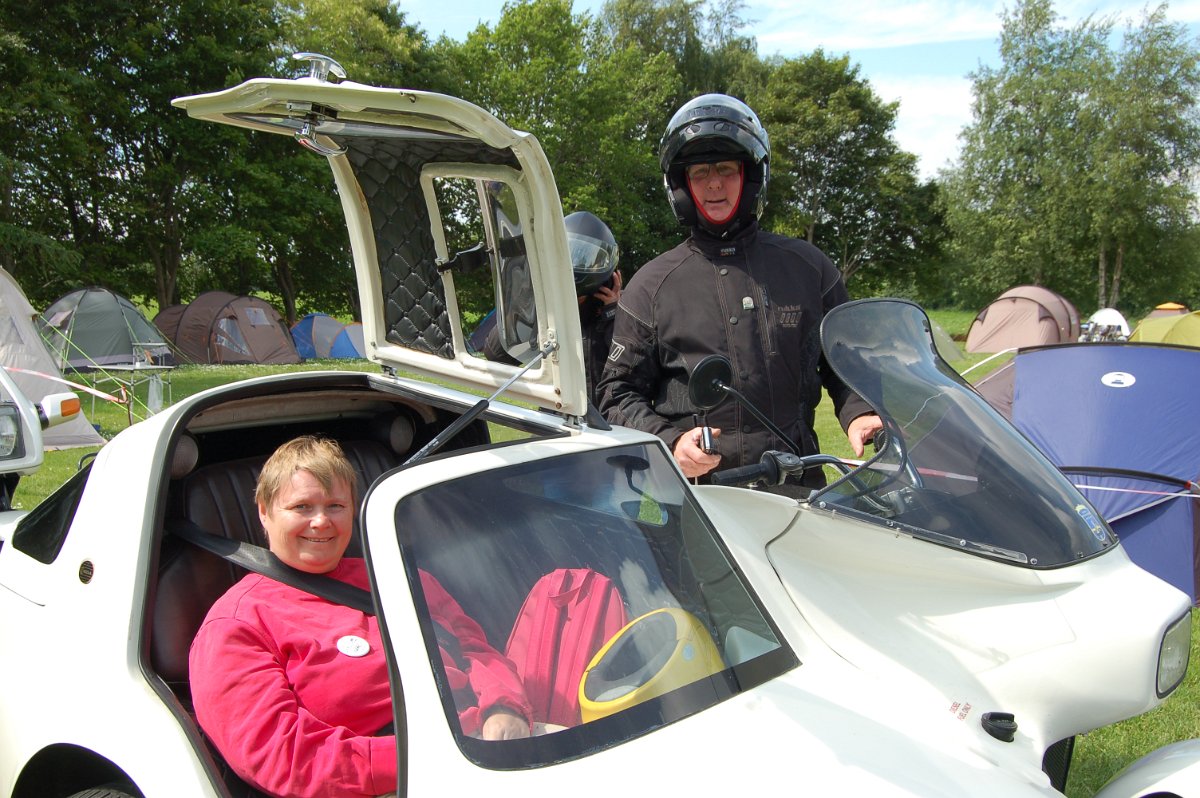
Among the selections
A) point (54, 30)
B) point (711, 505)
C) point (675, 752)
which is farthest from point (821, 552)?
point (54, 30)

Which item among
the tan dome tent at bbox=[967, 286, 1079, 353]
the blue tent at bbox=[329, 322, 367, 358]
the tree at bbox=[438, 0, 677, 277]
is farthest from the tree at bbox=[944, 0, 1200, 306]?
the blue tent at bbox=[329, 322, 367, 358]

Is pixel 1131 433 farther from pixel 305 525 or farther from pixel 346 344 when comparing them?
pixel 346 344

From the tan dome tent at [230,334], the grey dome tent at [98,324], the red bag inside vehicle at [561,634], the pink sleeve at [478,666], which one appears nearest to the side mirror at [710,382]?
the red bag inside vehicle at [561,634]

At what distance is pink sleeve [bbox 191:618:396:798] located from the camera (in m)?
1.82

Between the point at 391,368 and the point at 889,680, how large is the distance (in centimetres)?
192

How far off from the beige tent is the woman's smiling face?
9217mm

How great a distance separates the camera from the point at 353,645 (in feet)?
6.96

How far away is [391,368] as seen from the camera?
10.2ft

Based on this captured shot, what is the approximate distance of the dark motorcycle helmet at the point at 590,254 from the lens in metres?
4.95

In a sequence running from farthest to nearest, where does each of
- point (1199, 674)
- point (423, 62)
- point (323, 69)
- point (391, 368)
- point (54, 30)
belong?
point (423, 62)
point (54, 30)
point (1199, 674)
point (391, 368)
point (323, 69)

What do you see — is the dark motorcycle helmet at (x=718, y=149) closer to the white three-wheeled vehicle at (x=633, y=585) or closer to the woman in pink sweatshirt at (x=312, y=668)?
the white three-wheeled vehicle at (x=633, y=585)

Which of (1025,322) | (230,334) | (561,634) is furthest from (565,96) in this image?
(561,634)

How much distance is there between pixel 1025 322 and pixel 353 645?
2149 cm

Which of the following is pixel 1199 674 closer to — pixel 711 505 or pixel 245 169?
pixel 711 505
